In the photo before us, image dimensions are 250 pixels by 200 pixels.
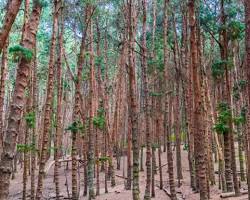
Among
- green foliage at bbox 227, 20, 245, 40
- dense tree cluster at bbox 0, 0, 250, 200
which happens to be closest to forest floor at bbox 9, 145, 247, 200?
dense tree cluster at bbox 0, 0, 250, 200

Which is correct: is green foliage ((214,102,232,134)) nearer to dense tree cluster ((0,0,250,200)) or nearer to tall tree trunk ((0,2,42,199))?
dense tree cluster ((0,0,250,200))

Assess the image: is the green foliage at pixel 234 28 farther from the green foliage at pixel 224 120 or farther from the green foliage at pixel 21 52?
the green foliage at pixel 21 52

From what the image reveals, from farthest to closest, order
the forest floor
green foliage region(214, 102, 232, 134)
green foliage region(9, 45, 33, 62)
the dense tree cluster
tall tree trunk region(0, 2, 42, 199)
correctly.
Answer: the forest floor, green foliage region(214, 102, 232, 134), the dense tree cluster, green foliage region(9, 45, 33, 62), tall tree trunk region(0, 2, 42, 199)

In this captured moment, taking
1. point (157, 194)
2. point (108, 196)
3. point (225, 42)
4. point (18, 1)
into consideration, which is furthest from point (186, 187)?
point (18, 1)

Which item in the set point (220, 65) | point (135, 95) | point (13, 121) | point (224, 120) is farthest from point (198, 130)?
point (13, 121)

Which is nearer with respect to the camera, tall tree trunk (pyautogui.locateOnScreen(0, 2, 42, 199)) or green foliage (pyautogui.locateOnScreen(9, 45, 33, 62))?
tall tree trunk (pyautogui.locateOnScreen(0, 2, 42, 199))

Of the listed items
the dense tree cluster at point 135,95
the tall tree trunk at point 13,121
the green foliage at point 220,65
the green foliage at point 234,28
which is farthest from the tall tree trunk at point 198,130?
the tall tree trunk at point 13,121

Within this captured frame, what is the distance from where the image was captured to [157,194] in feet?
45.6

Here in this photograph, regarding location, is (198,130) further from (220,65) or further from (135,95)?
(220,65)

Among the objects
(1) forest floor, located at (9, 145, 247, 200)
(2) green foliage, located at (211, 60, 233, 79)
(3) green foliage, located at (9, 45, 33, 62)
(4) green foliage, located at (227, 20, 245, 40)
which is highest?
(4) green foliage, located at (227, 20, 245, 40)

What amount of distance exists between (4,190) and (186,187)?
11862mm

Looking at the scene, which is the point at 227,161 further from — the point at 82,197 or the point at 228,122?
the point at 82,197

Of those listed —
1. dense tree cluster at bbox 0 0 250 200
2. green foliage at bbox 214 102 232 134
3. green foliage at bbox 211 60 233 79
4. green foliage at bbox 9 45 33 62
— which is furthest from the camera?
green foliage at bbox 211 60 233 79

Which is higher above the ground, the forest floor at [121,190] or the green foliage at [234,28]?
the green foliage at [234,28]
